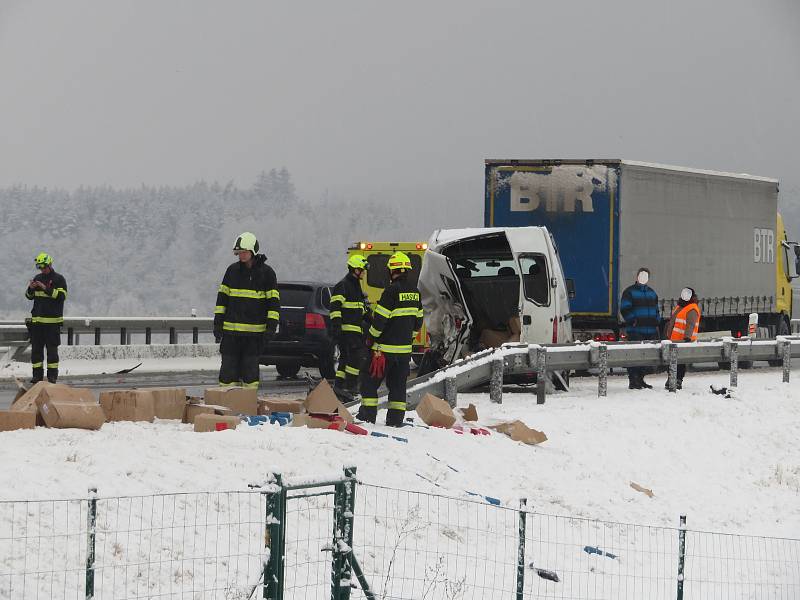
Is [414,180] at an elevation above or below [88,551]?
above

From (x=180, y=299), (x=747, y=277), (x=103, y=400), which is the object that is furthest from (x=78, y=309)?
(x=103, y=400)

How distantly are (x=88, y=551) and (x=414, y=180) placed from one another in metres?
173

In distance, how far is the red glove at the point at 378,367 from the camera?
12.2 m

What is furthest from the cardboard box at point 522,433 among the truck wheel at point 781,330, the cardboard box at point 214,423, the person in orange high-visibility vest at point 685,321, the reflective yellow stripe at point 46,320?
the truck wheel at point 781,330

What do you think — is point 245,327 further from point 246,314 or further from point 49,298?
point 49,298

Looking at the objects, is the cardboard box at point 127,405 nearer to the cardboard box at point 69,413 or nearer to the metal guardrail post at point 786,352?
the cardboard box at point 69,413

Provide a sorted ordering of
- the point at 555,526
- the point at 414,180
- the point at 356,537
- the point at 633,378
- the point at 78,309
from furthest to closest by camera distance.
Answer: the point at 414,180 → the point at 78,309 → the point at 633,378 → the point at 555,526 → the point at 356,537

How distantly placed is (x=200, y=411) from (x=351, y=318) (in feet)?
11.8

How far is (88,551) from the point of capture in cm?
656

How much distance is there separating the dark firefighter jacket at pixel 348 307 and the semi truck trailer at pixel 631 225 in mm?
6616

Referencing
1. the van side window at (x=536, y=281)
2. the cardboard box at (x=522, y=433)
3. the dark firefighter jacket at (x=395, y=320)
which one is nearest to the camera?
the dark firefighter jacket at (x=395, y=320)

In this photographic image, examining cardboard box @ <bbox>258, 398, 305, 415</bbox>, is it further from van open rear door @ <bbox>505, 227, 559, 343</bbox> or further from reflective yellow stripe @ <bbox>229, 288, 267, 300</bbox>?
van open rear door @ <bbox>505, 227, 559, 343</bbox>

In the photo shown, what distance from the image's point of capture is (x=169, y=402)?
36.3 feet

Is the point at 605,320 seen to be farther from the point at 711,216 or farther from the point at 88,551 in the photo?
the point at 88,551
